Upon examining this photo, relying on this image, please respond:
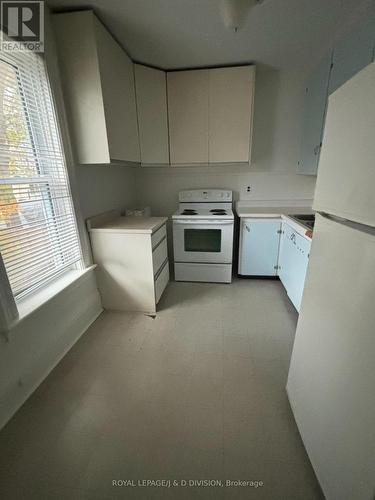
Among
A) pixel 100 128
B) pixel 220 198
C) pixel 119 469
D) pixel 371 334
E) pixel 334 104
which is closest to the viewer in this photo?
pixel 371 334

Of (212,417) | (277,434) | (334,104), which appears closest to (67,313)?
(212,417)

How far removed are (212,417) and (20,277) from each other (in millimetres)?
1456

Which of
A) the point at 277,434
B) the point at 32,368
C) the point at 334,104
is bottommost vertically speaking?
the point at 277,434

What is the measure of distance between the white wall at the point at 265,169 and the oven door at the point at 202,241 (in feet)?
2.14

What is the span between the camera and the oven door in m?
2.62

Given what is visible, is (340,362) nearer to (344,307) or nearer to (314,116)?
(344,307)

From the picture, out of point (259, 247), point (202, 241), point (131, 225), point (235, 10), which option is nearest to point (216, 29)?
point (235, 10)

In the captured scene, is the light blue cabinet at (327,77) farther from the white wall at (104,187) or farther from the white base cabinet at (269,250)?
the white wall at (104,187)

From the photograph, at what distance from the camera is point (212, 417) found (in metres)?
1.28

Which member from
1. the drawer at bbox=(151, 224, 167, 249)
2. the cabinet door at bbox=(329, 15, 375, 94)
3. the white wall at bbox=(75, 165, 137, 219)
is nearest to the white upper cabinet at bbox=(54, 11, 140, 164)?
the white wall at bbox=(75, 165, 137, 219)

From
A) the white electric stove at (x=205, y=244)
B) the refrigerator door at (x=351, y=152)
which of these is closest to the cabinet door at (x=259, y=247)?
the white electric stove at (x=205, y=244)

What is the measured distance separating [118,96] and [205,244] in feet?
5.59

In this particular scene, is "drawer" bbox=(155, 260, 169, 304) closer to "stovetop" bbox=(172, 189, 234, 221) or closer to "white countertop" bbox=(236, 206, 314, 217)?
"stovetop" bbox=(172, 189, 234, 221)

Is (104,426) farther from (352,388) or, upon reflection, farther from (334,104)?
(334,104)
